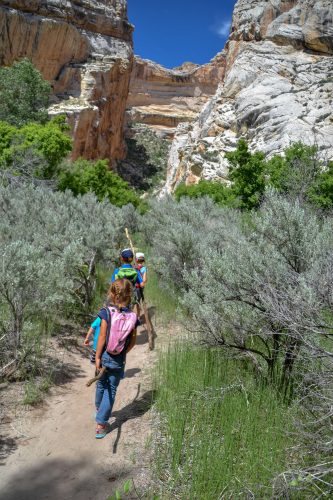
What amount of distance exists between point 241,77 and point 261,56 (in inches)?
139

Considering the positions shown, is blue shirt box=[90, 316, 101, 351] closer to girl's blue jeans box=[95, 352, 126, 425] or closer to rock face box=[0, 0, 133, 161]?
girl's blue jeans box=[95, 352, 126, 425]

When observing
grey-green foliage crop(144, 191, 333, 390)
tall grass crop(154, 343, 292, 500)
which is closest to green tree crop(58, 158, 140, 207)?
grey-green foliage crop(144, 191, 333, 390)

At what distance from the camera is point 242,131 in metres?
29.2

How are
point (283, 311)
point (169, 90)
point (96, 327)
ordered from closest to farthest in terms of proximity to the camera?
point (283, 311)
point (96, 327)
point (169, 90)

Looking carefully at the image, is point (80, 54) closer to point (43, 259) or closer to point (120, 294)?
point (43, 259)

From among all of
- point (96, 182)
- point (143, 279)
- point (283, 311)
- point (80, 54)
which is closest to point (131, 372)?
point (143, 279)

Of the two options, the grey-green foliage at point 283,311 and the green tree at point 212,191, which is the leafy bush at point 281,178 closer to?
the green tree at point 212,191

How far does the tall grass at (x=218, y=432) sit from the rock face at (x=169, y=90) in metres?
69.9

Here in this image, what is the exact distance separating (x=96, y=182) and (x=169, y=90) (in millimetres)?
58456

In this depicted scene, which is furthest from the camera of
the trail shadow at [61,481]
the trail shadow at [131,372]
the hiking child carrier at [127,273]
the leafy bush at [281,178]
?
the leafy bush at [281,178]

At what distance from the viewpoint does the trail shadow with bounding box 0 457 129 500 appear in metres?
3.02

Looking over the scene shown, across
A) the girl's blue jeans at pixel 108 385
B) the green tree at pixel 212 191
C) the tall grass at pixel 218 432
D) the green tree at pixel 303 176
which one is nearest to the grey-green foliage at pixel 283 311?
the tall grass at pixel 218 432

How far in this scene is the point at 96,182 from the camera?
86.9 feet

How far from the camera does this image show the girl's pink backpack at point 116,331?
3.71 metres
